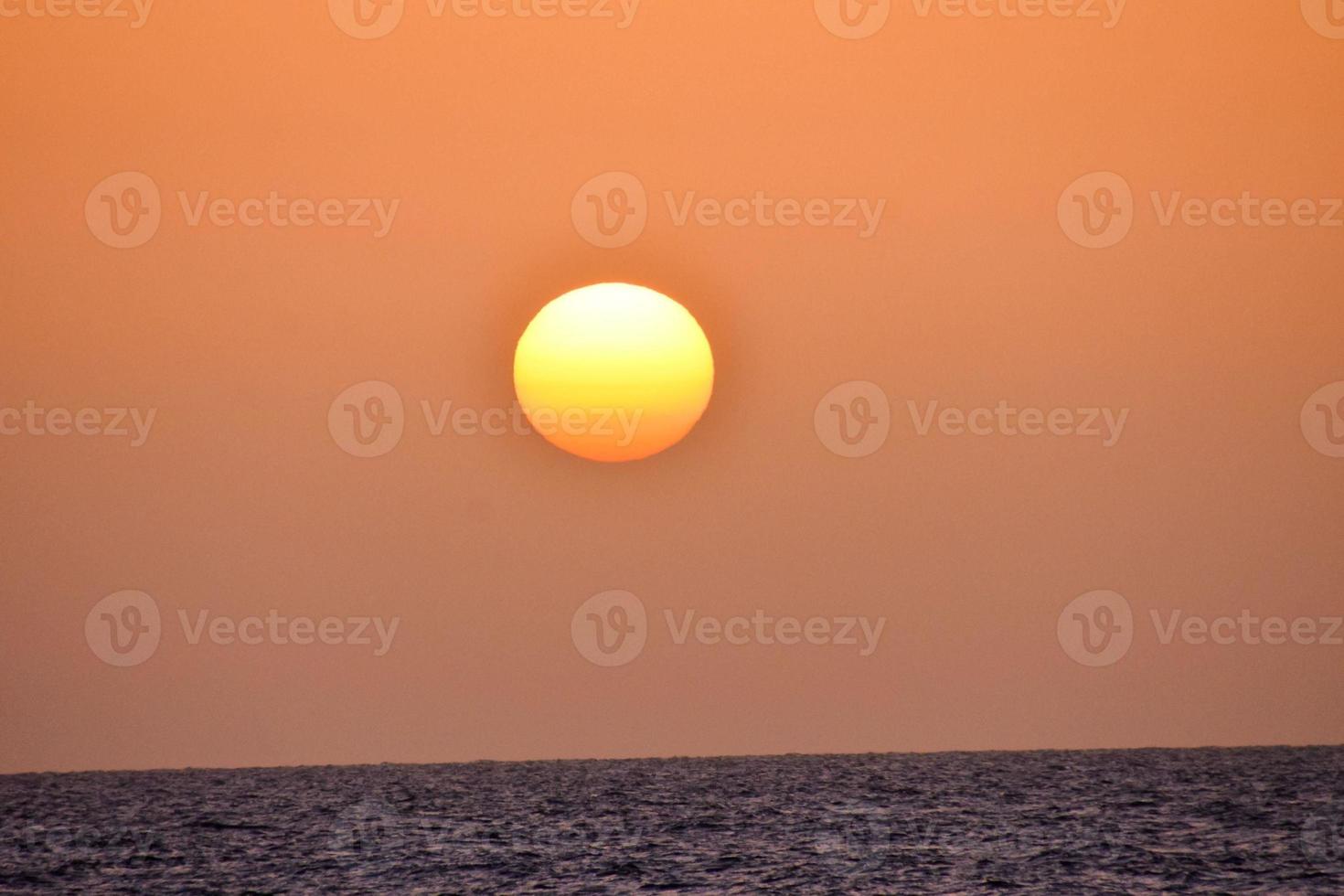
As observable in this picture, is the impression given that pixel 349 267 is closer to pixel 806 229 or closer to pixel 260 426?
pixel 260 426

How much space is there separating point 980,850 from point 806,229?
153 cm

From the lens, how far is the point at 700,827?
2402 millimetres

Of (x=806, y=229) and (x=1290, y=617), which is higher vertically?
(x=806, y=229)

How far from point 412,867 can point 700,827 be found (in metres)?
0.56

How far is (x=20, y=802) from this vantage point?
8.82 ft

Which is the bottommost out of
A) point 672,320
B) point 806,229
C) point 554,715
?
point 554,715

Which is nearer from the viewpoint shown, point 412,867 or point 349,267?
point 412,867

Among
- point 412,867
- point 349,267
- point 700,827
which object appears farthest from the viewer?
point 349,267


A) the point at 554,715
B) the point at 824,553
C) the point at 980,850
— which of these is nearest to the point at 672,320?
the point at 824,553

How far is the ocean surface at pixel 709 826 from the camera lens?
2.05 m

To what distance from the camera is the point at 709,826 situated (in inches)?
95.1

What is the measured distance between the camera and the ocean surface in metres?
2.05

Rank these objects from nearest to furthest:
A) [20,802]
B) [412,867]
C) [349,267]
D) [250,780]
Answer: [412,867] < [20,802] < [250,780] < [349,267]

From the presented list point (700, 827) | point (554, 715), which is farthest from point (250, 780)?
point (700, 827)
